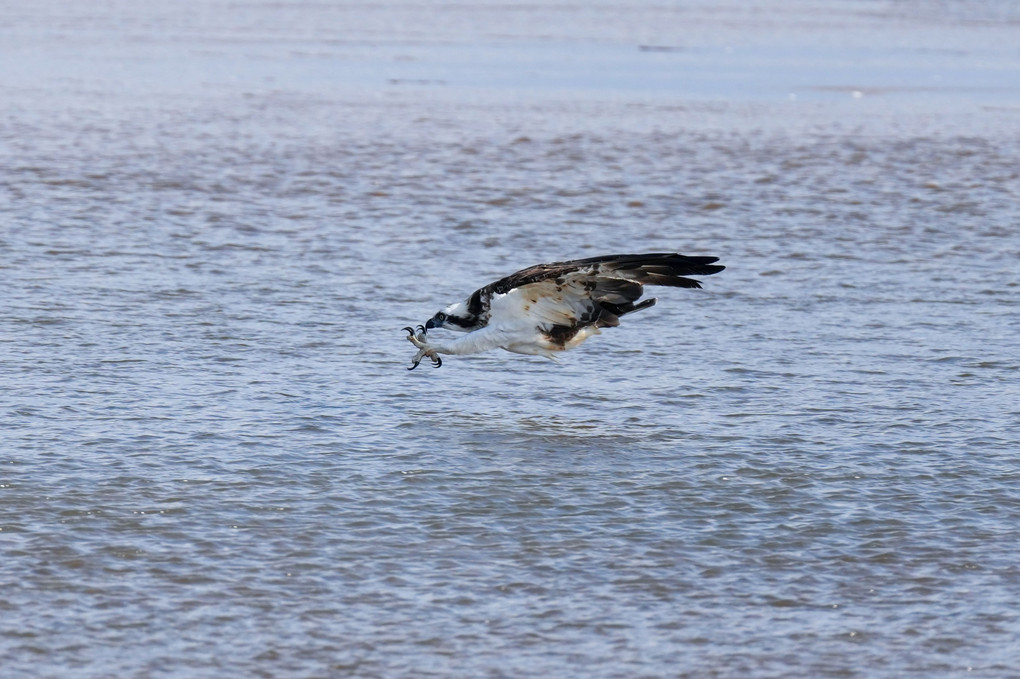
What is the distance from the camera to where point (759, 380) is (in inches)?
303

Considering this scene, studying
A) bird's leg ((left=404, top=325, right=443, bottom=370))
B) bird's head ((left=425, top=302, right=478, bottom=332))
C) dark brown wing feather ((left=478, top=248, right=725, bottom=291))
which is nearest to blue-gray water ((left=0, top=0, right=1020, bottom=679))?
bird's leg ((left=404, top=325, right=443, bottom=370))

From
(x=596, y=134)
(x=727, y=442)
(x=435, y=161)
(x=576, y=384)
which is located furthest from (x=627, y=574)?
(x=596, y=134)

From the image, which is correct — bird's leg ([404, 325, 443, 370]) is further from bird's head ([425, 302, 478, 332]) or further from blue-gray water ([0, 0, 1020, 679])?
blue-gray water ([0, 0, 1020, 679])

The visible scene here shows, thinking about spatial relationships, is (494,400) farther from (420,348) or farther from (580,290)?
(580,290)

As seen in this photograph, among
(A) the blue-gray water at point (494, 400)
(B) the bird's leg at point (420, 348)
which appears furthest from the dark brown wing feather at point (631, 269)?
(A) the blue-gray water at point (494, 400)

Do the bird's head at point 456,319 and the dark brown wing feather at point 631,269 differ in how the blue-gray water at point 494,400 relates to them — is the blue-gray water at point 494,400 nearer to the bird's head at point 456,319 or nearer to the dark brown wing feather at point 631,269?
the bird's head at point 456,319

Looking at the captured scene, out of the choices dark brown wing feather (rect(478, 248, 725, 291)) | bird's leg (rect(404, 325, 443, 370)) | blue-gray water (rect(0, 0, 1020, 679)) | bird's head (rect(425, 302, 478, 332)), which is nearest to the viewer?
blue-gray water (rect(0, 0, 1020, 679))

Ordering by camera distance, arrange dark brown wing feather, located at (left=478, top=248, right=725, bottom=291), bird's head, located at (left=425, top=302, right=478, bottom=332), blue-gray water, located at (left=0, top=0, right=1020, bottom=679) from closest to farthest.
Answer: blue-gray water, located at (left=0, top=0, right=1020, bottom=679) → dark brown wing feather, located at (left=478, top=248, right=725, bottom=291) → bird's head, located at (left=425, top=302, right=478, bottom=332)

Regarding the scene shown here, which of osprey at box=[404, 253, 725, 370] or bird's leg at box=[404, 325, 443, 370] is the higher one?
osprey at box=[404, 253, 725, 370]

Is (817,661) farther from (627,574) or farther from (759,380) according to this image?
(759,380)

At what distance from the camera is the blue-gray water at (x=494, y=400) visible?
192 inches

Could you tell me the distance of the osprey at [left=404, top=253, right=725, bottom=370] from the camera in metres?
7.09

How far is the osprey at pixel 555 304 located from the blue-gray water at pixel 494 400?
0.94 feet

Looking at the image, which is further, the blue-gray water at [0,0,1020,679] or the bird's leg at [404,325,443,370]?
the bird's leg at [404,325,443,370]
